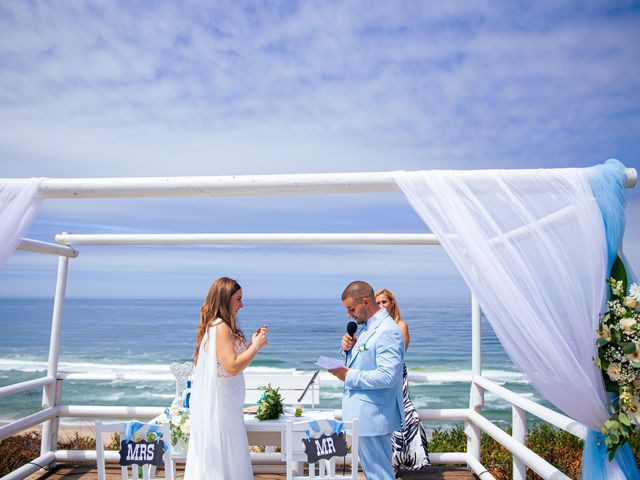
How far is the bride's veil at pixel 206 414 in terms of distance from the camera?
3656 millimetres

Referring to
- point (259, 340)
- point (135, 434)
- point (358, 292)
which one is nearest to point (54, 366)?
point (135, 434)

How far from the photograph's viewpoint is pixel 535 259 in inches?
120

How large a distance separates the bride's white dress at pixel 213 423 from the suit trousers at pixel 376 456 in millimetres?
778

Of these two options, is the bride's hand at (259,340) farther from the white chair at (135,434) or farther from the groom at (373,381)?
the white chair at (135,434)

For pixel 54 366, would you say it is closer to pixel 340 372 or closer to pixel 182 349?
pixel 340 372

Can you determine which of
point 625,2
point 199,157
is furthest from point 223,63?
point 625,2

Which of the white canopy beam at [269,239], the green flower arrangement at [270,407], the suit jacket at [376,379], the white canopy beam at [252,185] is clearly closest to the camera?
the white canopy beam at [252,185]

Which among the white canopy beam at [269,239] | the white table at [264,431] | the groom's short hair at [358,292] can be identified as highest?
the white canopy beam at [269,239]

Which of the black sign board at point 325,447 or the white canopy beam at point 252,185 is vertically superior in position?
the white canopy beam at point 252,185

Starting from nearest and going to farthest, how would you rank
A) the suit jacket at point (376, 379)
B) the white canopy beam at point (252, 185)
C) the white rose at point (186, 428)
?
the white canopy beam at point (252, 185) < the suit jacket at point (376, 379) < the white rose at point (186, 428)

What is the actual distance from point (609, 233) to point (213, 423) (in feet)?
8.41

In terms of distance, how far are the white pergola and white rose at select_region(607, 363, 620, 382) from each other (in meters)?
0.36

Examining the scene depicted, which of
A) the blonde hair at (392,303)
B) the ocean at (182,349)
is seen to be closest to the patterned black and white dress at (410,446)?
the blonde hair at (392,303)

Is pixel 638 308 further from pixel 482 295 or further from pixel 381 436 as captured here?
pixel 381 436
